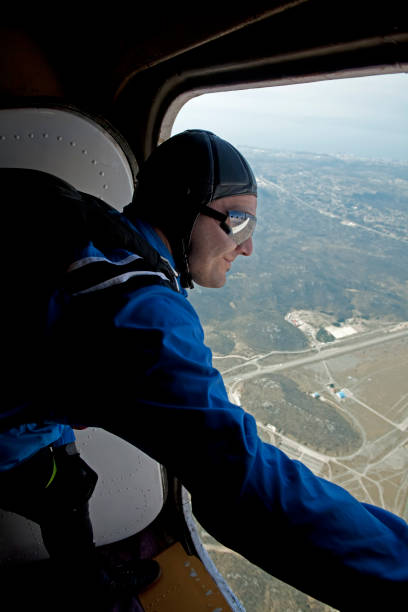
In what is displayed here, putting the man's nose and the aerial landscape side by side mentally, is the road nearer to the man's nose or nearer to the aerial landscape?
the aerial landscape

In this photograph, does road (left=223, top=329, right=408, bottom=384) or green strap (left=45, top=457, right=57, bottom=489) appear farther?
road (left=223, top=329, right=408, bottom=384)

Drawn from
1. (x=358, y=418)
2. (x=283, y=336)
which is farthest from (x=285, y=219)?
(x=358, y=418)

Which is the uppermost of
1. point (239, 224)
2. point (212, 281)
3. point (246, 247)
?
point (239, 224)

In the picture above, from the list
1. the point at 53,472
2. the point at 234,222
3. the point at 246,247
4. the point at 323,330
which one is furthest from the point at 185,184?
the point at 323,330

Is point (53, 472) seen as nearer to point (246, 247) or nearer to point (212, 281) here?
point (212, 281)

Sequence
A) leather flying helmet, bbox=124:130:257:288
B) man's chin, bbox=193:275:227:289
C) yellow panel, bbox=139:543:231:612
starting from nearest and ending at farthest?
leather flying helmet, bbox=124:130:257:288, man's chin, bbox=193:275:227:289, yellow panel, bbox=139:543:231:612

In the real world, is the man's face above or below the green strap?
above

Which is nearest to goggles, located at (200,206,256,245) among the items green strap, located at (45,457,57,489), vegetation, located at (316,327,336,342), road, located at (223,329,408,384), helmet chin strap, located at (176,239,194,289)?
helmet chin strap, located at (176,239,194,289)
